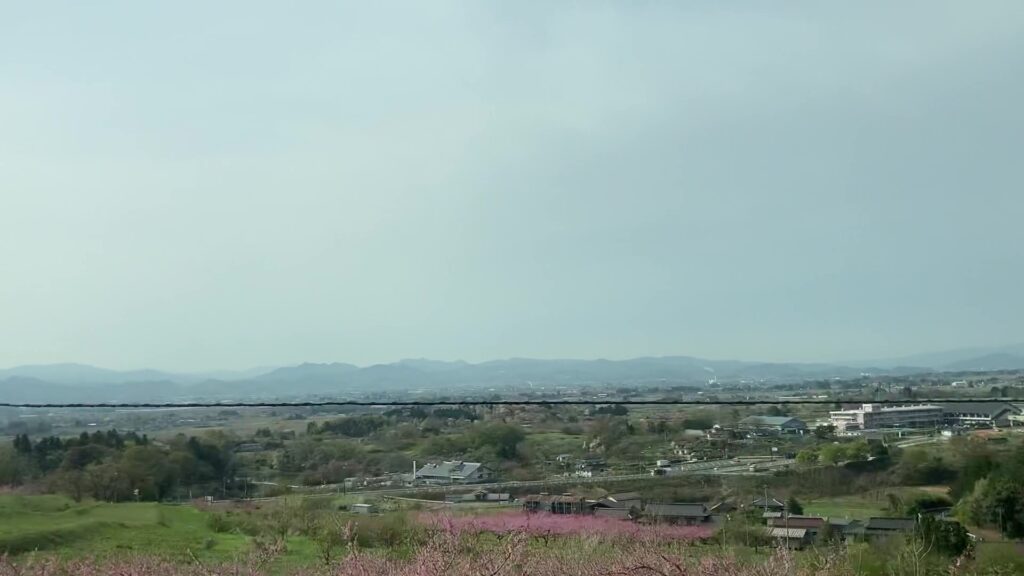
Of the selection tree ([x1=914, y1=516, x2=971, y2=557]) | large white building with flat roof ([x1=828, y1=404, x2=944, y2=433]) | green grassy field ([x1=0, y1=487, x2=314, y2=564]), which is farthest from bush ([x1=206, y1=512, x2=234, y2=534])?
tree ([x1=914, y1=516, x2=971, y2=557])

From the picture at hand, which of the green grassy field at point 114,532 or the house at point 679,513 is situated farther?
the house at point 679,513

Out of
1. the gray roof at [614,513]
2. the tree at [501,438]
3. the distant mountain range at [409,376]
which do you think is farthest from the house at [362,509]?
the distant mountain range at [409,376]

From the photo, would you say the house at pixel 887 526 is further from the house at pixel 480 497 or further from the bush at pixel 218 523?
the bush at pixel 218 523

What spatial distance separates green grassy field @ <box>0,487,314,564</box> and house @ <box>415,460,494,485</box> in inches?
54.5

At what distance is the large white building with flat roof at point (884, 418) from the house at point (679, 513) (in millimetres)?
1425

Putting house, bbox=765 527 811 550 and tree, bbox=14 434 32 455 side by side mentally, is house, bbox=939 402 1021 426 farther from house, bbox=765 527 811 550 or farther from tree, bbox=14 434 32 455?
tree, bbox=14 434 32 455

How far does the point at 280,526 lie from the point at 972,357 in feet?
89.2

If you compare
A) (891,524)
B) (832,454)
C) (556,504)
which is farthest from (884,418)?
(556,504)

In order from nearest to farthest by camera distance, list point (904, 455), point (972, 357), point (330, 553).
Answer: point (330, 553) < point (904, 455) < point (972, 357)

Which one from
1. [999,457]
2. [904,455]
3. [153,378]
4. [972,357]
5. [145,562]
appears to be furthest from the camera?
[972,357]

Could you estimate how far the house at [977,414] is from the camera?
7.13 m

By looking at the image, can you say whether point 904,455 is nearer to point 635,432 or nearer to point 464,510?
point 635,432

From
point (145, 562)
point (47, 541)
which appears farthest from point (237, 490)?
point (145, 562)

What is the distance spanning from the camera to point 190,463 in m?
8.20
